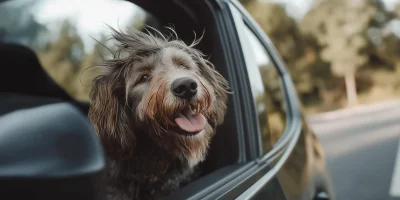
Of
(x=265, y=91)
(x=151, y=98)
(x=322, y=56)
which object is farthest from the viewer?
(x=322, y=56)

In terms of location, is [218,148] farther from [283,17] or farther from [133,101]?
[283,17]

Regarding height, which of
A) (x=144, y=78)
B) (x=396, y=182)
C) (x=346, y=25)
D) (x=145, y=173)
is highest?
(x=144, y=78)

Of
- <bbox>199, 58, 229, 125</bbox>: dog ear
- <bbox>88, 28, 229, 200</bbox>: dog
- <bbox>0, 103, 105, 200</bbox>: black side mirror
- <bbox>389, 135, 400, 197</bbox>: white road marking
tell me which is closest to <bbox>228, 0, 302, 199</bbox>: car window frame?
<bbox>199, 58, 229, 125</bbox>: dog ear

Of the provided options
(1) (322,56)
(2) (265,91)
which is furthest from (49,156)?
(1) (322,56)

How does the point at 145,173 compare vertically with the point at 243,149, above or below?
above

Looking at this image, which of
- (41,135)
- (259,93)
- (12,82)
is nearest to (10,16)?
(12,82)

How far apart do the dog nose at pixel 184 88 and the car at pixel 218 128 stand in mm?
195

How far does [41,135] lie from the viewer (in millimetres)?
874

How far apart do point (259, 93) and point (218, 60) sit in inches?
33.1

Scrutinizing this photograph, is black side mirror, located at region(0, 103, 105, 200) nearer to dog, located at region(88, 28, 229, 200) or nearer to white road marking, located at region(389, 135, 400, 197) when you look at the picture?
dog, located at region(88, 28, 229, 200)

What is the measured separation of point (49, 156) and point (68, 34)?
81 centimetres

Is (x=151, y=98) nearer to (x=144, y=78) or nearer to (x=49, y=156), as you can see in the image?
(x=144, y=78)

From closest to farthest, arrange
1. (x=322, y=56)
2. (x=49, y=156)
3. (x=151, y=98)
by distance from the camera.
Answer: (x=49, y=156) → (x=151, y=98) → (x=322, y=56)

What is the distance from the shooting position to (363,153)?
14.0 metres
